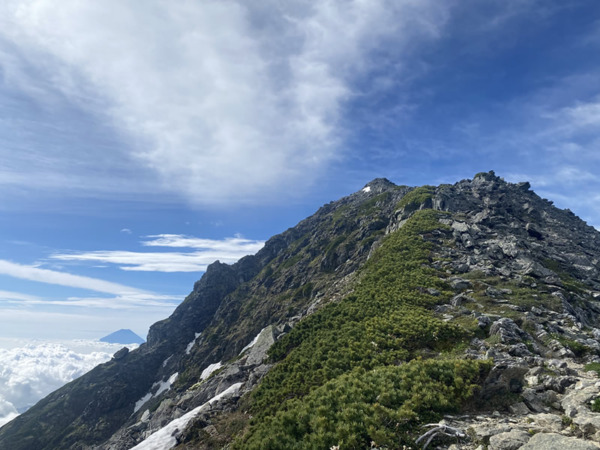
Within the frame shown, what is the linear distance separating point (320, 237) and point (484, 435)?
141217 millimetres

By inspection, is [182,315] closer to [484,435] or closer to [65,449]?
[65,449]

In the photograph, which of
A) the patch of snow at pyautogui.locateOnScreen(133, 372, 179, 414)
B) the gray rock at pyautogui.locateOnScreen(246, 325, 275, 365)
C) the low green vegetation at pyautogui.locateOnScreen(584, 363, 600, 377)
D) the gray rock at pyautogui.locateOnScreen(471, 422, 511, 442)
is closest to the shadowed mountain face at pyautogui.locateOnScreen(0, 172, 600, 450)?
the gray rock at pyautogui.locateOnScreen(471, 422, 511, 442)

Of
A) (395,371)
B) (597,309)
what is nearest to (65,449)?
(395,371)

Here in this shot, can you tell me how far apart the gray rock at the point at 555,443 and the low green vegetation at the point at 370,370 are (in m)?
5.24

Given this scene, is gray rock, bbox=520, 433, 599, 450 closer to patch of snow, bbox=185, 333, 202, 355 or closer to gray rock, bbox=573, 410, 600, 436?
gray rock, bbox=573, 410, 600, 436

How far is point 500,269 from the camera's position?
1795 inches

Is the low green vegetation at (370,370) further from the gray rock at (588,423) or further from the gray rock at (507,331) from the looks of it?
the gray rock at (588,423)

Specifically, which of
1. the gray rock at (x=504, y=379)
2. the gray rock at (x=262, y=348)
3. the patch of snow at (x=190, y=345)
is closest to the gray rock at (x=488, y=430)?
the gray rock at (x=504, y=379)

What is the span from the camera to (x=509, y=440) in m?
12.0

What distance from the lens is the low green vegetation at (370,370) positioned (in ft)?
55.4

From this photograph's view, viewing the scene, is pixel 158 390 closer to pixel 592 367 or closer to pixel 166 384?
pixel 166 384

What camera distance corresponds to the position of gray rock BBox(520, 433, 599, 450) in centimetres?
1046

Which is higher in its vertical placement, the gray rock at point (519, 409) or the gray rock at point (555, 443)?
the gray rock at point (555, 443)

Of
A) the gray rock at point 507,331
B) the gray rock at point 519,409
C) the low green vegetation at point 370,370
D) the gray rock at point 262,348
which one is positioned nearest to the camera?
the gray rock at point 519,409
